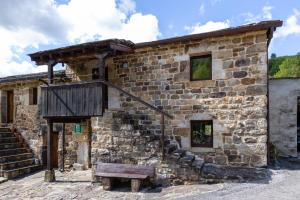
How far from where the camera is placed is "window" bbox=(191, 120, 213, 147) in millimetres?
10055

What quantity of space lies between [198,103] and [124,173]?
10.2 feet

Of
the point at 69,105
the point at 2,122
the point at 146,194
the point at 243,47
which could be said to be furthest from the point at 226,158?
the point at 2,122

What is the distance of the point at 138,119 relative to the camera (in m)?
11.2

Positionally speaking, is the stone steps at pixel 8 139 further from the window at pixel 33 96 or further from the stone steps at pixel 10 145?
the window at pixel 33 96

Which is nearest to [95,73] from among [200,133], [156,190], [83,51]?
[83,51]

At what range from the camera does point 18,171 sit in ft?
41.9

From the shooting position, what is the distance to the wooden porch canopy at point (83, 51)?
10090 mm

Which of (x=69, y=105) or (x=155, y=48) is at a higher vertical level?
(x=155, y=48)

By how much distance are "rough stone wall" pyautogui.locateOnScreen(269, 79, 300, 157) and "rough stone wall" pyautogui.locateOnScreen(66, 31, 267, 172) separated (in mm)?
3060

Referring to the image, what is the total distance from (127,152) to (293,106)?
248 inches

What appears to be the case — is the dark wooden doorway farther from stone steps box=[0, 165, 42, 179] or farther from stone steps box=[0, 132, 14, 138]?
stone steps box=[0, 165, 42, 179]

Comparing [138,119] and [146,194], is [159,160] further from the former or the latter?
[138,119]

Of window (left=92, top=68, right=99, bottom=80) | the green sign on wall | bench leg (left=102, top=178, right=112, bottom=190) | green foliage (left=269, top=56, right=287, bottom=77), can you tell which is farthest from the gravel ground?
green foliage (left=269, top=56, right=287, bottom=77)

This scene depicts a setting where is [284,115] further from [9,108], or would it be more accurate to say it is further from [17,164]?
[9,108]
